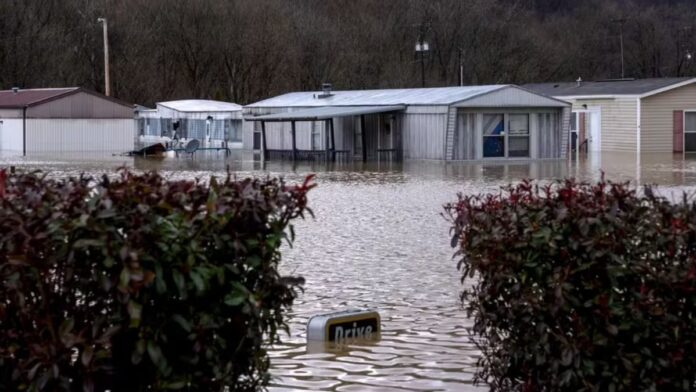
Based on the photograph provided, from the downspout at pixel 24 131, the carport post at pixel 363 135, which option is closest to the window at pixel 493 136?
the carport post at pixel 363 135

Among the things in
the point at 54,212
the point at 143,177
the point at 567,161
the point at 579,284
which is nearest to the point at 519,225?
the point at 579,284

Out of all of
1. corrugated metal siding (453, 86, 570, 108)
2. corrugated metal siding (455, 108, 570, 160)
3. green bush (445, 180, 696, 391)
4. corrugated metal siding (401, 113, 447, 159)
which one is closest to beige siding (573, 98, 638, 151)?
corrugated metal siding (455, 108, 570, 160)

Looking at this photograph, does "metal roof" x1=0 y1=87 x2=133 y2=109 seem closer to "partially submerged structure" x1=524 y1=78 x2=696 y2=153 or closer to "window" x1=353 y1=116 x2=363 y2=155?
"window" x1=353 y1=116 x2=363 y2=155

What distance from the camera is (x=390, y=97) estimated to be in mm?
46188

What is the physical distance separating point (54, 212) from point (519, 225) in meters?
2.38

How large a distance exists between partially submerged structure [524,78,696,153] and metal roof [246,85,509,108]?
8409mm

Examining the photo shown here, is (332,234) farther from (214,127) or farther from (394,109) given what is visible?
(214,127)

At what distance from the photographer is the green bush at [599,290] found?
5.96 metres

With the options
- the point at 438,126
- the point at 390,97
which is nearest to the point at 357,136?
the point at 390,97

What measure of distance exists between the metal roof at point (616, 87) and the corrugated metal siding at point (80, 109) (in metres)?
19.3

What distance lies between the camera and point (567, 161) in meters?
42.6

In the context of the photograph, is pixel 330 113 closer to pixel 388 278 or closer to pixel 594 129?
pixel 594 129

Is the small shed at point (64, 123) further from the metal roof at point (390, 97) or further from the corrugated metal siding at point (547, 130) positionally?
the corrugated metal siding at point (547, 130)

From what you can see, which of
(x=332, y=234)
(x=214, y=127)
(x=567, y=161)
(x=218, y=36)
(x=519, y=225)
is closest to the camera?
(x=519, y=225)
